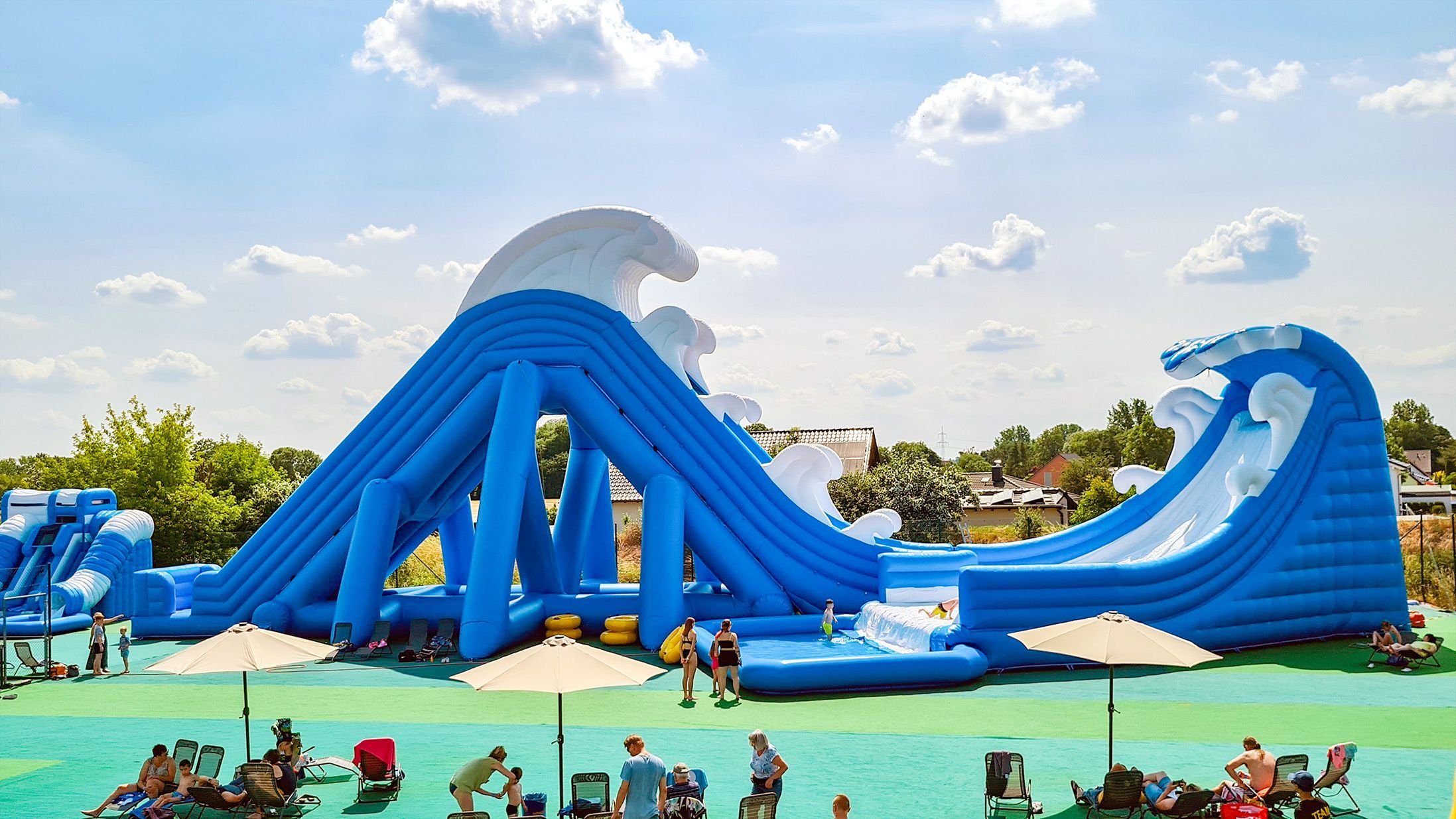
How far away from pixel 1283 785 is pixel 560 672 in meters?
5.84

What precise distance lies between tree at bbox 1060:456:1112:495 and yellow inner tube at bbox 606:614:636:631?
141 ft

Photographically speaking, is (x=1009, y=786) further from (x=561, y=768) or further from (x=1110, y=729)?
(x=561, y=768)

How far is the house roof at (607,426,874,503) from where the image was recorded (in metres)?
47.5

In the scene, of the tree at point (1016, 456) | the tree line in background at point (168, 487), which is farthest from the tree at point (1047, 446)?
the tree line in background at point (168, 487)

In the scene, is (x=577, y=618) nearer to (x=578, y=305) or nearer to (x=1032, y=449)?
(x=578, y=305)

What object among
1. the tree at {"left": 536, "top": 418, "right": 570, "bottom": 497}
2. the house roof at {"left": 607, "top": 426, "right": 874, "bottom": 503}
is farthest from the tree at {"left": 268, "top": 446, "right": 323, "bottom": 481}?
the house roof at {"left": 607, "top": 426, "right": 874, "bottom": 503}

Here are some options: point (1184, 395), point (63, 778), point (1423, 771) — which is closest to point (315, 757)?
point (63, 778)

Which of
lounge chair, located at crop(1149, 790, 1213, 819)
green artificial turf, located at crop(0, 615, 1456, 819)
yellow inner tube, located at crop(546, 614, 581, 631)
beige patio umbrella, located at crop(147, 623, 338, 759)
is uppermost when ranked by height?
beige patio umbrella, located at crop(147, 623, 338, 759)

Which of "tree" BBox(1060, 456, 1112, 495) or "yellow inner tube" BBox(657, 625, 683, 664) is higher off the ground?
"tree" BBox(1060, 456, 1112, 495)

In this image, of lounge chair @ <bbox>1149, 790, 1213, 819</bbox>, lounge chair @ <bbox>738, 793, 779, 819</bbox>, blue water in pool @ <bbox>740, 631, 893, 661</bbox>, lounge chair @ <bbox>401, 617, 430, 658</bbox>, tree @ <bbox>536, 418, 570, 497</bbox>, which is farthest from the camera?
tree @ <bbox>536, 418, 570, 497</bbox>

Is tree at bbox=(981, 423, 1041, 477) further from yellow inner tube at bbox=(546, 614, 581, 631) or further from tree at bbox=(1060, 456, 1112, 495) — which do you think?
yellow inner tube at bbox=(546, 614, 581, 631)

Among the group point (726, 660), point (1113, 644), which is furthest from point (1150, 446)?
point (1113, 644)

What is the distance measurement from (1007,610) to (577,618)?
750cm

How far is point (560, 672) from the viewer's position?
9.22m
